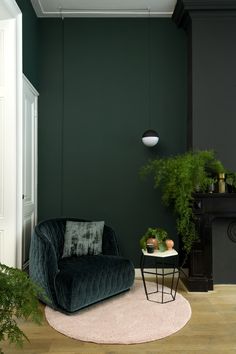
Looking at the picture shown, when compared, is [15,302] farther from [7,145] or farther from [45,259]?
[7,145]

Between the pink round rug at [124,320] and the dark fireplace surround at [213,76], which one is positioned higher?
the dark fireplace surround at [213,76]

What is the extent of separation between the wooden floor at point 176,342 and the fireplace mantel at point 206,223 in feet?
2.12

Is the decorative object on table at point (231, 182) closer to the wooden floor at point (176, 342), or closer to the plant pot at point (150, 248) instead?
the plant pot at point (150, 248)

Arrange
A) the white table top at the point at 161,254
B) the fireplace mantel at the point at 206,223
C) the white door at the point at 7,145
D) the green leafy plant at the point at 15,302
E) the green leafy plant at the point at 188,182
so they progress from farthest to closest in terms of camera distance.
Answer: the fireplace mantel at the point at 206,223 < the green leafy plant at the point at 188,182 < the white door at the point at 7,145 < the white table top at the point at 161,254 < the green leafy plant at the point at 15,302

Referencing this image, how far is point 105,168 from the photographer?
4.12 m

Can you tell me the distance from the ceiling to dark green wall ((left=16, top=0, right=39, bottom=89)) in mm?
192

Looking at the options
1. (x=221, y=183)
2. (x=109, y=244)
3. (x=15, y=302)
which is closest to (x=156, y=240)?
(x=109, y=244)

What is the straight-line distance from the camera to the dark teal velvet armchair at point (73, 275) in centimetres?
271

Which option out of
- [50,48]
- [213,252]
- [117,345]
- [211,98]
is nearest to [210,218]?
[213,252]

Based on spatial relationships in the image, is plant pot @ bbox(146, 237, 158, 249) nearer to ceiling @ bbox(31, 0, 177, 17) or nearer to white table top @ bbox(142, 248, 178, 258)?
white table top @ bbox(142, 248, 178, 258)

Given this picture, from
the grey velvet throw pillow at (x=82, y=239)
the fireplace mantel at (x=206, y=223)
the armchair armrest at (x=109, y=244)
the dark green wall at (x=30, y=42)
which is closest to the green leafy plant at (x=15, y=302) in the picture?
the grey velvet throw pillow at (x=82, y=239)

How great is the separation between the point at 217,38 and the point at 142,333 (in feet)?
10.9

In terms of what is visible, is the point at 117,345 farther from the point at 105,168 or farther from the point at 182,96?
the point at 182,96

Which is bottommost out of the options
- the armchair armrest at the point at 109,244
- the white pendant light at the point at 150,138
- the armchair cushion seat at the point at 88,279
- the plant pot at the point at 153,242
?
the armchair cushion seat at the point at 88,279
